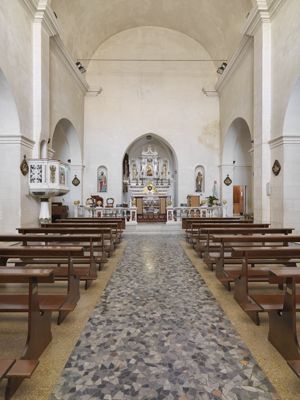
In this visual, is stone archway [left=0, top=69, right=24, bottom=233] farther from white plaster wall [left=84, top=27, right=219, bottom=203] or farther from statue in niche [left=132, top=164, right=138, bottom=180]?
statue in niche [left=132, top=164, right=138, bottom=180]

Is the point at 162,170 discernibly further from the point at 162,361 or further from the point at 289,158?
the point at 162,361

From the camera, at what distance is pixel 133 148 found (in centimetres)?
2055

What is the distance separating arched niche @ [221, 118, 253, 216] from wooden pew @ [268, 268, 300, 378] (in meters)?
12.4

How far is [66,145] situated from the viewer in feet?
51.0

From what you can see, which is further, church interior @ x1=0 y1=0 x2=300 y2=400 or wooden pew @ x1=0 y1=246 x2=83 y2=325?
wooden pew @ x1=0 y1=246 x2=83 y2=325

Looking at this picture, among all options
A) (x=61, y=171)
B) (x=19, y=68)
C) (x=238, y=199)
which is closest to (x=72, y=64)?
(x=19, y=68)

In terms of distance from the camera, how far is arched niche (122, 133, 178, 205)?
754 inches

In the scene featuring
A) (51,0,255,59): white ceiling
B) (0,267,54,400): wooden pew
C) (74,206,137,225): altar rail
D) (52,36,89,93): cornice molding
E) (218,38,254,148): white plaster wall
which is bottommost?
(0,267,54,400): wooden pew

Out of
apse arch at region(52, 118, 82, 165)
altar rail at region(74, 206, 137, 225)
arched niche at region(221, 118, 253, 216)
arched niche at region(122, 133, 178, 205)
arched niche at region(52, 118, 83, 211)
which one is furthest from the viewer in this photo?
arched niche at region(122, 133, 178, 205)

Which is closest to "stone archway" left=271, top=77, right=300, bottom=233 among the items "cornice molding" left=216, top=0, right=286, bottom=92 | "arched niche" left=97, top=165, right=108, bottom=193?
"cornice molding" left=216, top=0, right=286, bottom=92

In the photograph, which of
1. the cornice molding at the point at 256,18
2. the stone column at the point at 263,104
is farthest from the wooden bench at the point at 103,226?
the cornice molding at the point at 256,18

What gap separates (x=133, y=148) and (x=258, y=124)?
11769mm

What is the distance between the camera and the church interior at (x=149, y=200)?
2473 mm

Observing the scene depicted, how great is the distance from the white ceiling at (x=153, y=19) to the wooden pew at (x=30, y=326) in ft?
36.2
